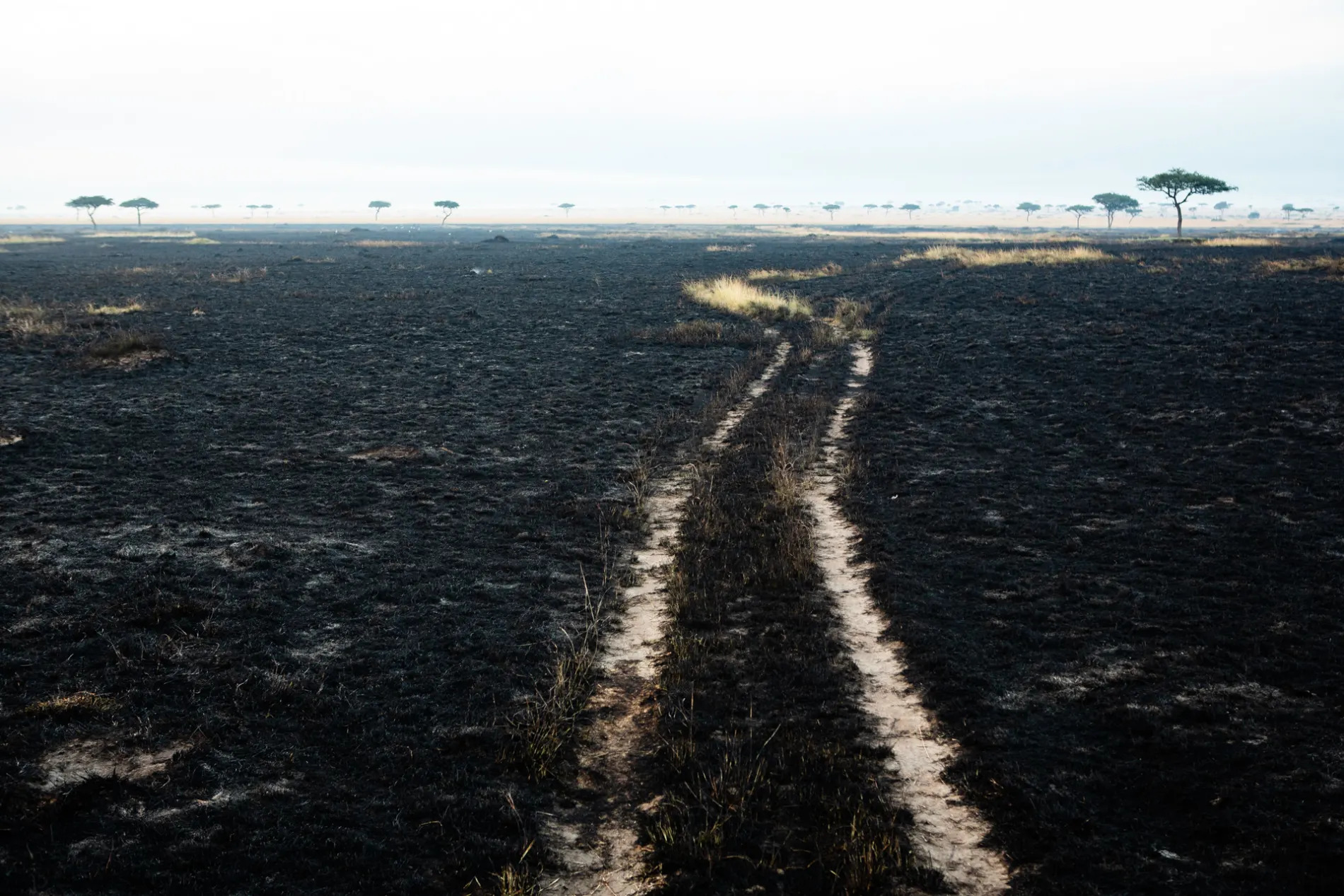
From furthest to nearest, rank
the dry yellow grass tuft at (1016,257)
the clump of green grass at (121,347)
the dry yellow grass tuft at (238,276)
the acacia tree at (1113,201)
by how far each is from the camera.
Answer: the acacia tree at (1113,201) → the dry yellow grass tuft at (1016,257) → the dry yellow grass tuft at (238,276) → the clump of green grass at (121,347)

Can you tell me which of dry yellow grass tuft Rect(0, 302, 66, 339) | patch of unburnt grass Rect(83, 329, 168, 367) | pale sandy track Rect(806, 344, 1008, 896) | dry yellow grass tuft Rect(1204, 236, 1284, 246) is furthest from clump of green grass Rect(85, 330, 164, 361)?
dry yellow grass tuft Rect(1204, 236, 1284, 246)

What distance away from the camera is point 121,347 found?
22.5m

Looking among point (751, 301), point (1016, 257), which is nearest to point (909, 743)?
point (751, 301)

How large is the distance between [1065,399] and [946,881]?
1527 centimetres

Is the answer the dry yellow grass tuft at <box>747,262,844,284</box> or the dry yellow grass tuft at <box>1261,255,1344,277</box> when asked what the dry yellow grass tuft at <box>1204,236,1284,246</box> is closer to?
the dry yellow grass tuft at <box>1261,255,1344,277</box>

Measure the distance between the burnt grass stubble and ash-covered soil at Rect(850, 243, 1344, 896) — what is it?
38 millimetres

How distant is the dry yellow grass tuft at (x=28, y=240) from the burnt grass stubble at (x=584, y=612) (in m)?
77.5

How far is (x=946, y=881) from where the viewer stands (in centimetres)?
521

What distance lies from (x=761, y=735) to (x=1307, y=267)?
157ft

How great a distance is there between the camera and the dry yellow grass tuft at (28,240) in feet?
269

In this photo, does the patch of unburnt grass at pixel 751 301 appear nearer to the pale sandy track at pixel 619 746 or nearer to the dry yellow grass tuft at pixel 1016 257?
the dry yellow grass tuft at pixel 1016 257

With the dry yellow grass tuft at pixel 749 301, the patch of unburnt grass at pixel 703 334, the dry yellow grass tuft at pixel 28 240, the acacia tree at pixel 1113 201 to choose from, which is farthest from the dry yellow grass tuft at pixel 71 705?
the acacia tree at pixel 1113 201

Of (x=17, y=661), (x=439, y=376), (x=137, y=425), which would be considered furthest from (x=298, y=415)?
(x=17, y=661)

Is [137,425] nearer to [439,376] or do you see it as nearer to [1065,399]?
[439,376]
